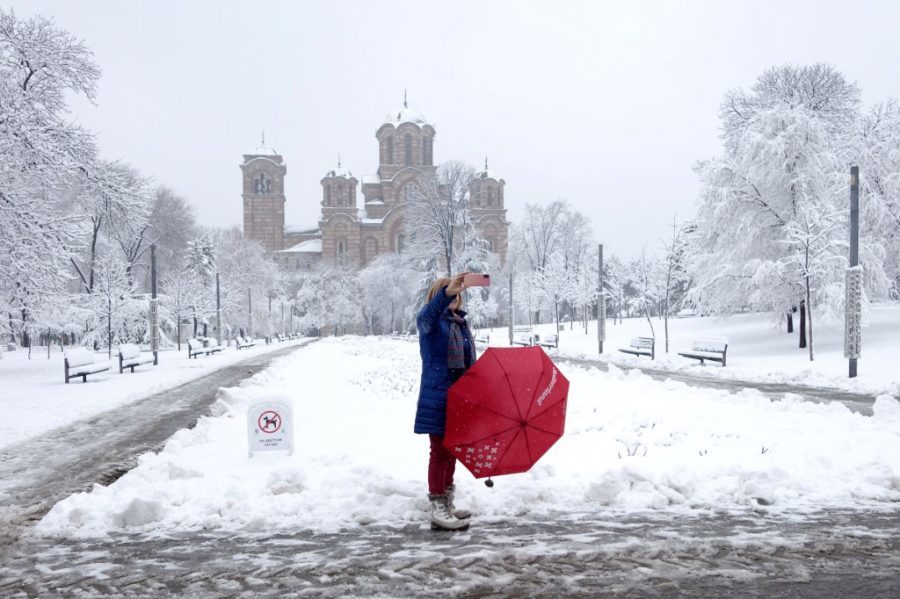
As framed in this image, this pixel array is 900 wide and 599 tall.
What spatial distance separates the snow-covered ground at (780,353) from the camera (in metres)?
15.6

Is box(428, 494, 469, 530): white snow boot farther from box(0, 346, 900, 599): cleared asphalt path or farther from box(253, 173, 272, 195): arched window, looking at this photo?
box(253, 173, 272, 195): arched window

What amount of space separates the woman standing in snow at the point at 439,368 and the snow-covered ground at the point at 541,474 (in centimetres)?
35

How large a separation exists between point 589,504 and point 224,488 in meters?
3.13

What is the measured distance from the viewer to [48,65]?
19.2m

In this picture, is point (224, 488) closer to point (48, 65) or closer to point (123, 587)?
point (123, 587)

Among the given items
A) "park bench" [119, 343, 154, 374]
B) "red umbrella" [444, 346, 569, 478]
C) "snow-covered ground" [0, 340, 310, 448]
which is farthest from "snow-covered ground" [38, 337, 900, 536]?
"park bench" [119, 343, 154, 374]

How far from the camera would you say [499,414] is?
4.53 m

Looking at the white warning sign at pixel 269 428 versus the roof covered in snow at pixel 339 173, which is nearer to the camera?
the white warning sign at pixel 269 428

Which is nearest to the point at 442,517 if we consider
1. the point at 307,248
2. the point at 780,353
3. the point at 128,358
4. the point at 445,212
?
the point at 128,358

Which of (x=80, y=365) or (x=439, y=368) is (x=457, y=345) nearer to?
(x=439, y=368)

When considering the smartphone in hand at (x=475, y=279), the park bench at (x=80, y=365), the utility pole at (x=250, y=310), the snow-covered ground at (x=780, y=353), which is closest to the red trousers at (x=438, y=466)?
the smartphone in hand at (x=475, y=279)

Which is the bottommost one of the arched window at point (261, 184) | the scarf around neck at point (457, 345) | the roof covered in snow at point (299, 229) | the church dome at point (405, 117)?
the scarf around neck at point (457, 345)

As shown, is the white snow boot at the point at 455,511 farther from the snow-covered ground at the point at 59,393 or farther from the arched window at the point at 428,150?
the arched window at the point at 428,150

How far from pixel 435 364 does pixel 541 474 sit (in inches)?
71.3
